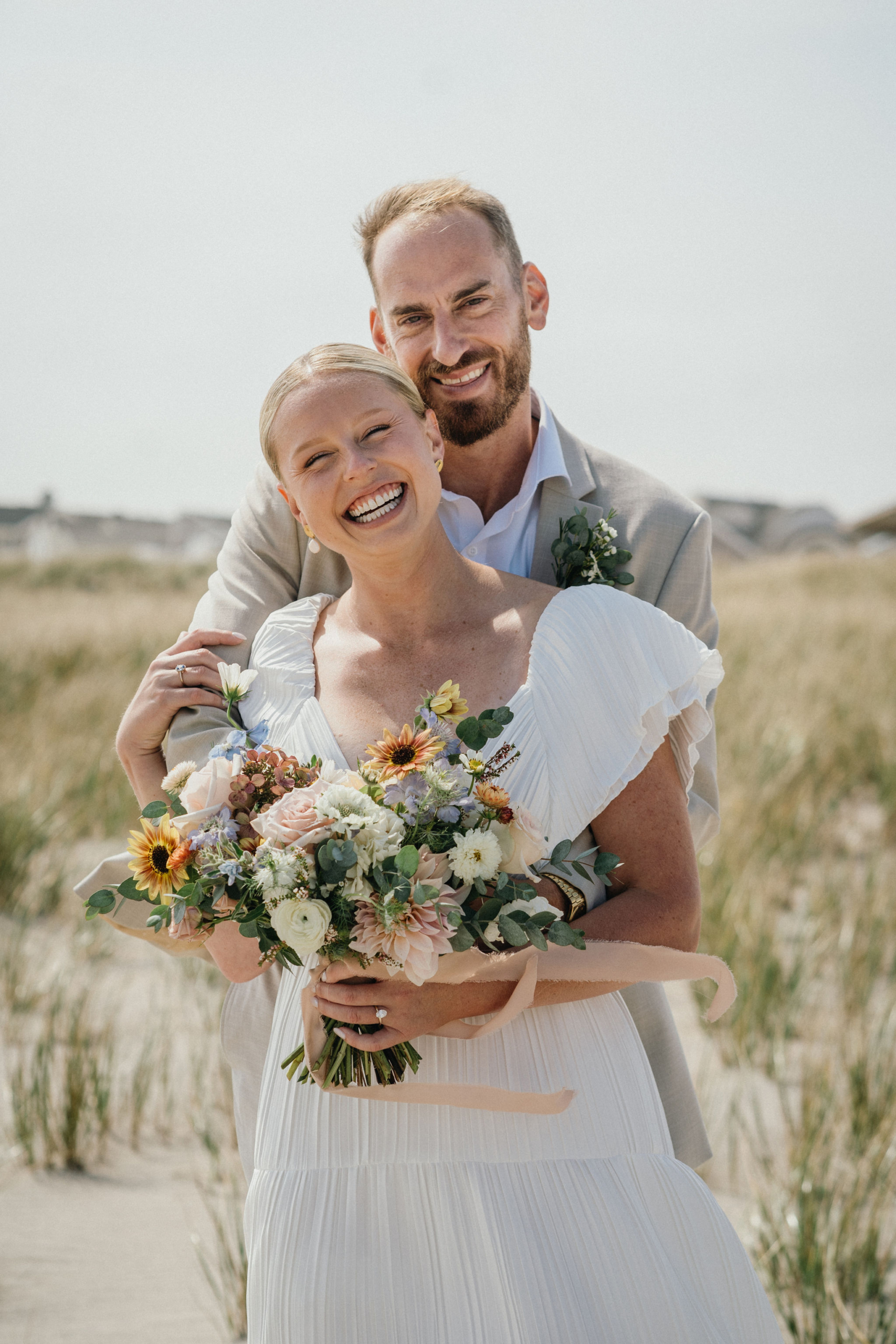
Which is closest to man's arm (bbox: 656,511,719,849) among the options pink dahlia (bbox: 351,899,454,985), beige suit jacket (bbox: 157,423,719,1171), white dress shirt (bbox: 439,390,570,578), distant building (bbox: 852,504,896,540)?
beige suit jacket (bbox: 157,423,719,1171)

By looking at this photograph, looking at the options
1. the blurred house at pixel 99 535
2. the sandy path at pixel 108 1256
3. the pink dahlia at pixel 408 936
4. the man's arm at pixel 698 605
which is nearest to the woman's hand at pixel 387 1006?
the pink dahlia at pixel 408 936

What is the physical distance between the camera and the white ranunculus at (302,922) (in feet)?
6.49

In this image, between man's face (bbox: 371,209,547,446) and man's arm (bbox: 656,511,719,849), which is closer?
man's arm (bbox: 656,511,719,849)

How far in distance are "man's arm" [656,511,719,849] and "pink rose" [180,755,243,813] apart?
59.8 inches

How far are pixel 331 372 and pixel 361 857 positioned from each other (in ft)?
4.28

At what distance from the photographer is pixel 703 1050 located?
5961 millimetres

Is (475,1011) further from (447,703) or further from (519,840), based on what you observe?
(447,703)

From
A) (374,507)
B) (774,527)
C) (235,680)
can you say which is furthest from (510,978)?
(774,527)

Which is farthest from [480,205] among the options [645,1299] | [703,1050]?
[703,1050]

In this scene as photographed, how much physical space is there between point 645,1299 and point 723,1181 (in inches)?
115

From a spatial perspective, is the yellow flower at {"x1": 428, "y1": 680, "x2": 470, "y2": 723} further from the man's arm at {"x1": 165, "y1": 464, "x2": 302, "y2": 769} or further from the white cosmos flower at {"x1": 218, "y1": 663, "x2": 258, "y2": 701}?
the man's arm at {"x1": 165, "y1": 464, "x2": 302, "y2": 769}

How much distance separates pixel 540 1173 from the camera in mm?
2340

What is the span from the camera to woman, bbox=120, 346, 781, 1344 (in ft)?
7.26

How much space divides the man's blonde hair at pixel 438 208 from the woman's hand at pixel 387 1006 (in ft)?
7.79
